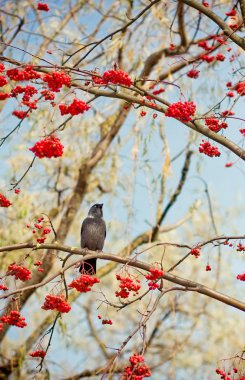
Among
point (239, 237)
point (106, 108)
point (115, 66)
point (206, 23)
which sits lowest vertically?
point (239, 237)

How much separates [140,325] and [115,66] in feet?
4.66

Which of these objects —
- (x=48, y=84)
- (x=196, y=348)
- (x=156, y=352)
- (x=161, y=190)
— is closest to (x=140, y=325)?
(x=48, y=84)

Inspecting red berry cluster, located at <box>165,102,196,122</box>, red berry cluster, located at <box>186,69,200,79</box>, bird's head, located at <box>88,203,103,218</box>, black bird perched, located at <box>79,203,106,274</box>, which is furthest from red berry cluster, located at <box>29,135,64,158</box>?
bird's head, located at <box>88,203,103,218</box>

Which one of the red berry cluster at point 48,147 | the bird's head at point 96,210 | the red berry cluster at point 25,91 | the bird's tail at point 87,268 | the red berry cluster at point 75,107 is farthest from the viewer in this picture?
the bird's head at point 96,210

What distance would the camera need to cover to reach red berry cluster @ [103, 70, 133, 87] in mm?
2973

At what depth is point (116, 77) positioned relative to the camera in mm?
2990

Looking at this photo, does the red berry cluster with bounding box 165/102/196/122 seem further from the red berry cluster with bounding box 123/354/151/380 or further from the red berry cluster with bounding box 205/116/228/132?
the red berry cluster with bounding box 123/354/151/380

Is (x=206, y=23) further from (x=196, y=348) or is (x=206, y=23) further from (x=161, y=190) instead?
(x=196, y=348)

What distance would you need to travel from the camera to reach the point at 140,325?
2.57 meters

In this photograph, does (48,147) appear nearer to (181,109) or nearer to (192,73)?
(181,109)

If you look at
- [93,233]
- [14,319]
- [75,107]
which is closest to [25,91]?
[75,107]

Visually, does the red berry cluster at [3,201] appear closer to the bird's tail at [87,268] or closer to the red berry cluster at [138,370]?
the bird's tail at [87,268]

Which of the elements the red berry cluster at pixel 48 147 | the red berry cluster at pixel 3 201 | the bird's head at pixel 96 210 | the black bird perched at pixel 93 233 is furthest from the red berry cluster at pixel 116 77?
the bird's head at pixel 96 210

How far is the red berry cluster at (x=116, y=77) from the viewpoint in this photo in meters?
2.97
